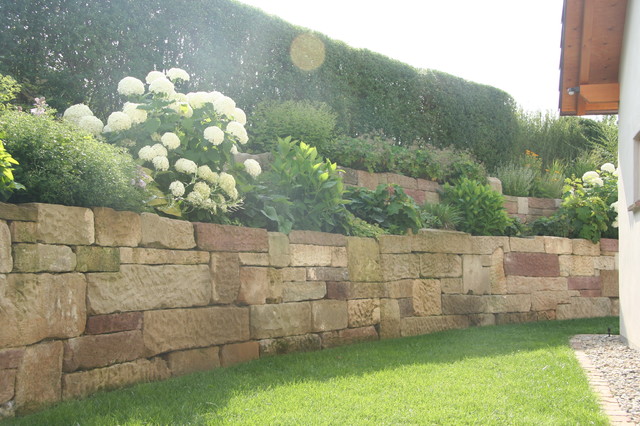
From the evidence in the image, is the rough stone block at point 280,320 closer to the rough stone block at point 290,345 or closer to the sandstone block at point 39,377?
the rough stone block at point 290,345

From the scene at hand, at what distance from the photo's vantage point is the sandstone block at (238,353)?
5.18 m

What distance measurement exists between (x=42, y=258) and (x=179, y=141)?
1831mm

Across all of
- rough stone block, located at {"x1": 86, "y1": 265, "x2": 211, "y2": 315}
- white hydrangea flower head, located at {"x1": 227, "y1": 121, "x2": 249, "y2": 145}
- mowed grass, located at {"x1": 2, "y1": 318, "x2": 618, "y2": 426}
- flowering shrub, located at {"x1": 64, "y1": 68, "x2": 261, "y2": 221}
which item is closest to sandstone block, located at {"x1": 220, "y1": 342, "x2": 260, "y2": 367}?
mowed grass, located at {"x1": 2, "y1": 318, "x2": 618, "y2": 426}

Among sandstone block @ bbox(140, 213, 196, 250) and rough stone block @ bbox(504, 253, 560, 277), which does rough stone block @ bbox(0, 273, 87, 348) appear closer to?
sandstone block @ bbox(140, 213, 196, 250)

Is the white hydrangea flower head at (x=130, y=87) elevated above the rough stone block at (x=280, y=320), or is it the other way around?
the white hydrangea flower head at (x=130, y=87)

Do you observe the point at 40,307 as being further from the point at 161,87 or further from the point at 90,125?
the point at 161,87

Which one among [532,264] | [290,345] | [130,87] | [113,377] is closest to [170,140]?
[130,87]

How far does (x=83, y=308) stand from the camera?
4.11m

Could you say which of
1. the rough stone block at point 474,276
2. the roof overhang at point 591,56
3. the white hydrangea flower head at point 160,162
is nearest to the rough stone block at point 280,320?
the white hydrangea flower head at point 160,162

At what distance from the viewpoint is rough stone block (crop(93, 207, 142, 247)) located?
427 centimetres

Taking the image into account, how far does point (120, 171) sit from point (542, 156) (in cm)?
1165

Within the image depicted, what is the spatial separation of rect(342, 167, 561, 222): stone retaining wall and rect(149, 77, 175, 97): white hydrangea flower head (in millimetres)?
3349

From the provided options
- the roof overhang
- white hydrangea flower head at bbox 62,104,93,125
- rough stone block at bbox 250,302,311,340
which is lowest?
rough stone block at bbox 250,302,311,340

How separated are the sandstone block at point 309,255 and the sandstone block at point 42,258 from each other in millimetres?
2319
